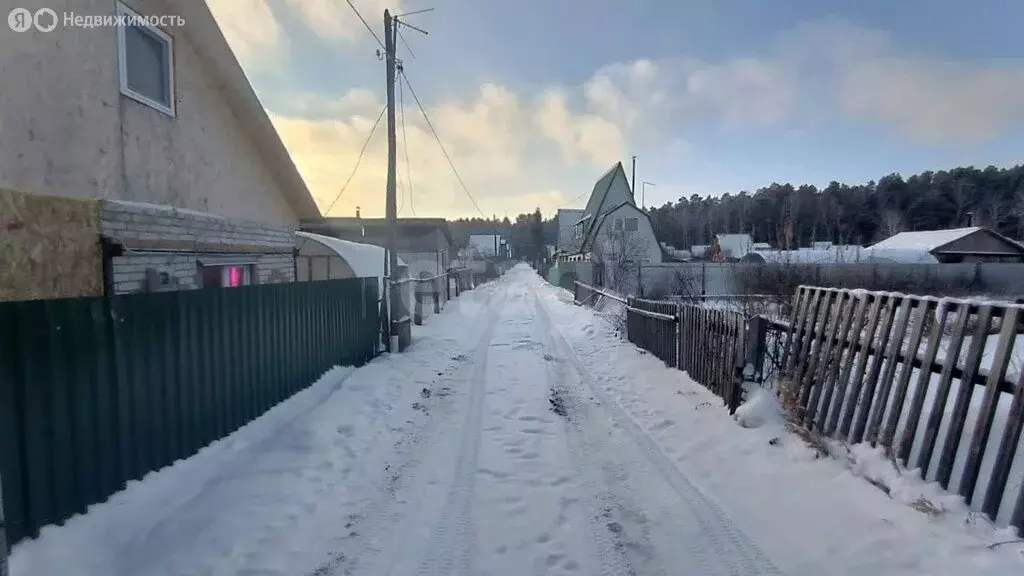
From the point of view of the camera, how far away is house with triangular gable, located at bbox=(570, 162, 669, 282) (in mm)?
27484

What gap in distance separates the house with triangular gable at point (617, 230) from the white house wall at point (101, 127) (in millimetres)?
19305

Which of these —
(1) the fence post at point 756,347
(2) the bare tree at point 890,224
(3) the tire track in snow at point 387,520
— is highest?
(2) the bare tree at point 890,224

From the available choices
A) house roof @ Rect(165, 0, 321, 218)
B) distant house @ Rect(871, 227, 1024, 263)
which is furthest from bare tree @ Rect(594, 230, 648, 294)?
distant house @ Rect(871, 227, 1024, 263)

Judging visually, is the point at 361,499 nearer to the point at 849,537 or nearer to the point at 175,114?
the point at 849,537

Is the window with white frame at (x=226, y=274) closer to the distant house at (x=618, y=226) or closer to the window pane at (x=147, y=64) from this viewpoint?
the window pane at (x=147, y=64)

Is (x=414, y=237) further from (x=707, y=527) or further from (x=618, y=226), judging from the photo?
(x=707, y=527)

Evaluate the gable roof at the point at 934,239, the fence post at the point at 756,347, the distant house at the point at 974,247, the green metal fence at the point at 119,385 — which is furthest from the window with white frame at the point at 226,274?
the gable roof at the point at 934,239

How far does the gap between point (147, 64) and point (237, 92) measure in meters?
1.73

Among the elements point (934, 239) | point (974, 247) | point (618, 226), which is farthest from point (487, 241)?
point (974, 247)

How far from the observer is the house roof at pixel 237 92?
23.3 feet

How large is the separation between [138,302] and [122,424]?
929 millimetres

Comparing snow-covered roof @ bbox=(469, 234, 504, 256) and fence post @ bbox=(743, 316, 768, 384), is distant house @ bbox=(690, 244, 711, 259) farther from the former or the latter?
fence post @ bbox=(743, 316, 768, 384)

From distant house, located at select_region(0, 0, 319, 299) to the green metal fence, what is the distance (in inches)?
35.2

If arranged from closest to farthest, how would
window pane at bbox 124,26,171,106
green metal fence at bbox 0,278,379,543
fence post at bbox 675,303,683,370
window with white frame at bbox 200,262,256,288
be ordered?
green metal fence at bbox 0,278,379,543, window pane at bbox 124,26,171,106, window with white frame at bbox 200,262,256,288, fence post at bbox 675,303,683,370
